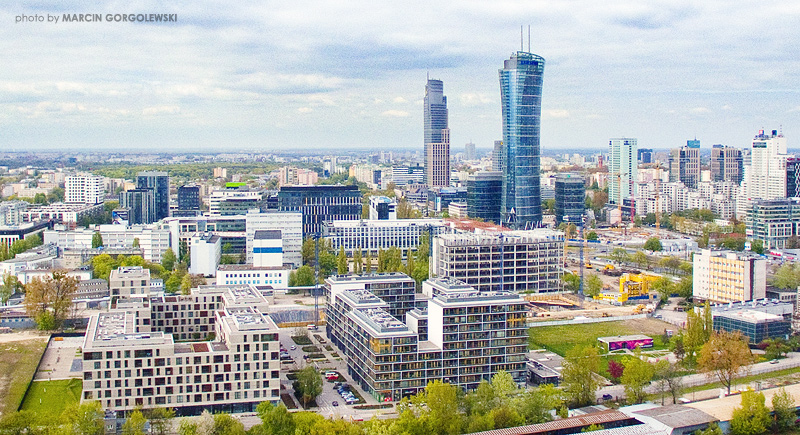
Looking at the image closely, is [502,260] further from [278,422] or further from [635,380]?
[278,422]

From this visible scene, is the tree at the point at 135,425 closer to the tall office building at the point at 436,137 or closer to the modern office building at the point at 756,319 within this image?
the modern office building at the point at 756,319

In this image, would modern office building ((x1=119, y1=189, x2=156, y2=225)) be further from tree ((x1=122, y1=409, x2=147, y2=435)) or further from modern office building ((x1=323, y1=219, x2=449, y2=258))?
tree ((x1=122, y1=409, x2=147, y2=435))

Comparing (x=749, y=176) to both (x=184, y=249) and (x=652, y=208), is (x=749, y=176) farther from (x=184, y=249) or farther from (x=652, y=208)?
(x=184, y=249)

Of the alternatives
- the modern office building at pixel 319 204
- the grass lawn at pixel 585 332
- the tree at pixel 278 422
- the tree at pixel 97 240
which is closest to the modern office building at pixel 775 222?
the grass lawn at pixel 585 332

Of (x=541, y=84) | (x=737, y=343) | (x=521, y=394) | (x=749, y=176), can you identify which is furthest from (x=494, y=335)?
(x=749, y=176)

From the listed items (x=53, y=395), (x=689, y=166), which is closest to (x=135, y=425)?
(x=53, y=395)
